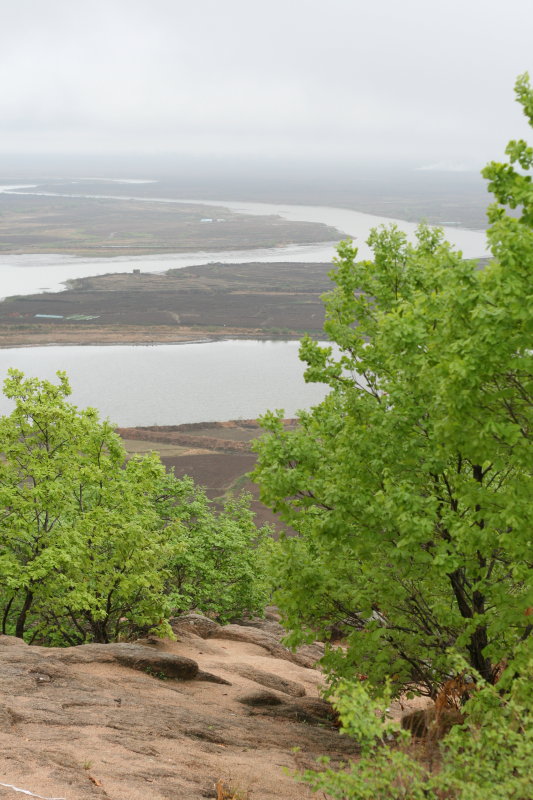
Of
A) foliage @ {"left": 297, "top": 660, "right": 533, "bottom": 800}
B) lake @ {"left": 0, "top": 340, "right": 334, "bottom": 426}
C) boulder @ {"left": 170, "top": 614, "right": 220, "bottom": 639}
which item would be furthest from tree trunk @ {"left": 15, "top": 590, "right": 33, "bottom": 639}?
lake @ {"left": 0, "top": 340, "right": 334, "bottom": 426}

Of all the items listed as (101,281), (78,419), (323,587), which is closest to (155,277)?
(101,281)

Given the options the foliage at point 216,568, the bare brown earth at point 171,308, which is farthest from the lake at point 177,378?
the foliage at point 216,568

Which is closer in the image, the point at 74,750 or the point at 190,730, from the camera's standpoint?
the point at 74,750

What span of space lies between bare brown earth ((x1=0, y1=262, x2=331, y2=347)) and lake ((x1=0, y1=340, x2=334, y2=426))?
15.8 feet

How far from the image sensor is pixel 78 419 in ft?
81.3

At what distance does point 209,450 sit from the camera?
215ft

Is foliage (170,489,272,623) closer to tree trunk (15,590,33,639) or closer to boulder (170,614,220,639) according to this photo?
boulder (170,614,220,639)

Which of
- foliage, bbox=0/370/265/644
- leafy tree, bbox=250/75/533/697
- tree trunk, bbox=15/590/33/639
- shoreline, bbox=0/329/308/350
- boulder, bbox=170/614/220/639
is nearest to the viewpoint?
leafy tree, bbox=250/75/533/697

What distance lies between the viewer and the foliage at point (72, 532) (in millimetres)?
22750

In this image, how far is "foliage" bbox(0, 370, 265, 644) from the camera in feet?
74.6

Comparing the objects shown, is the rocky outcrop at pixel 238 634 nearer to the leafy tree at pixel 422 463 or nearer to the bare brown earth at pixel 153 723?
the bare brown earth at pixel 153 723

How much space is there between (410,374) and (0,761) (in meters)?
9.11

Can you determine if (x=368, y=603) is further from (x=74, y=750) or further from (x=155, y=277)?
(x=155, y=277)

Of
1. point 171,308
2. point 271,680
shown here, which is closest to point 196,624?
point 271,680
